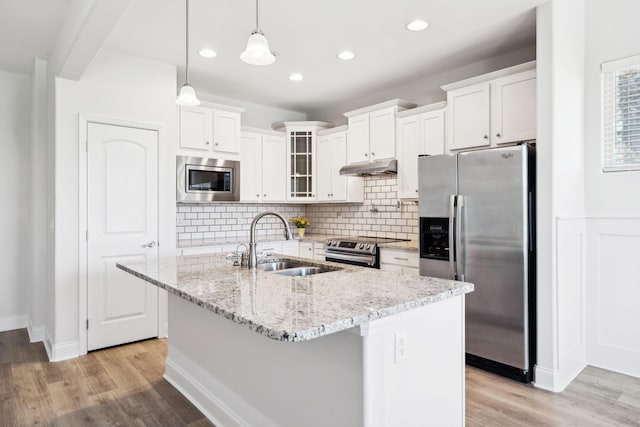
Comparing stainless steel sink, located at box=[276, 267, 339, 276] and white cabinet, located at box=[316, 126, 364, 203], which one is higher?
white cabinet, located at box=[316, 126, 364, 203]

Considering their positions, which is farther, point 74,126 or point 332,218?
point 332,218

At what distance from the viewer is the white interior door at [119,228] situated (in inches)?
139

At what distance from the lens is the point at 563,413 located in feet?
7.91

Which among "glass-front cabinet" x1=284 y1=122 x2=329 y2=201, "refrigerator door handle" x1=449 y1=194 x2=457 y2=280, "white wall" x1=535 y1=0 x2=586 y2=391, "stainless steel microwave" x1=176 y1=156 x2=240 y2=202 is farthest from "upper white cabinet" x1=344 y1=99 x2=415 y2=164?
"white wall" x1=535 y1=0 x2=586 y2=391

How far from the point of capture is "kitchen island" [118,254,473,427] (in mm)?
1463

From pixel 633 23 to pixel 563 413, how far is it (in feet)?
9.19

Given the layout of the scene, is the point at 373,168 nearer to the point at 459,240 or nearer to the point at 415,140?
the point at 415,140

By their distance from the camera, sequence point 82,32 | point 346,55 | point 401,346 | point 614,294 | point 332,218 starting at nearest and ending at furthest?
point 401,346
point 82,32
point 614,294
point 346,55
point 332,218

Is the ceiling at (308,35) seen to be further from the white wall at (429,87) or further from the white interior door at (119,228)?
the white interior door at (119,228)

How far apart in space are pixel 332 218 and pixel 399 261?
1.80 meters

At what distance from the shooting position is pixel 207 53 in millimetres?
3629

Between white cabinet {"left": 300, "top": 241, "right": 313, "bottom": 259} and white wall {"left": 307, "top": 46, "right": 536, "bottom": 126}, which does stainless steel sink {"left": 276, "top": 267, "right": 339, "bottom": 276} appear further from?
white wall {"left": 307, "top": 46, "right": 536, "bottom": 126}

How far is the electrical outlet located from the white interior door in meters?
2.94

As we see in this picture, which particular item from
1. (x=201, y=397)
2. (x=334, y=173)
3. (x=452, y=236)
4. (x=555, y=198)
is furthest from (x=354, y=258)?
(x=201, y=397)
